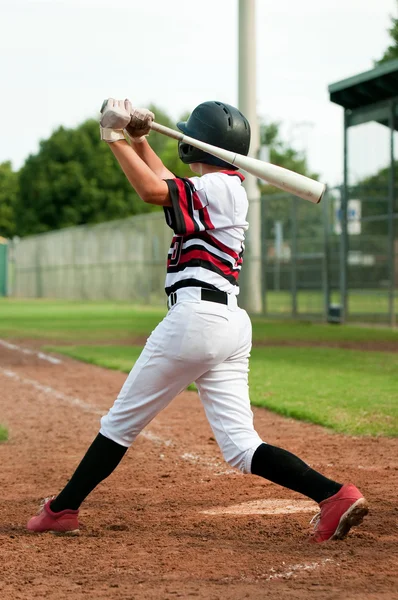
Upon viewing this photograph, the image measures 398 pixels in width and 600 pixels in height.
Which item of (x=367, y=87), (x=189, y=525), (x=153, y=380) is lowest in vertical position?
(x=189, y=525)

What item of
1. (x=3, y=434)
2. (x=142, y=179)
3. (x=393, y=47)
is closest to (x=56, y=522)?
(x=142, y=179)

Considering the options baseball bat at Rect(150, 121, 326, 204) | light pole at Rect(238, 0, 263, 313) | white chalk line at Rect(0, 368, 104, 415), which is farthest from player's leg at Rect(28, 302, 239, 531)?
light pole at Rect(238, 0, 263, 313)

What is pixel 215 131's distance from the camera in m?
4.25

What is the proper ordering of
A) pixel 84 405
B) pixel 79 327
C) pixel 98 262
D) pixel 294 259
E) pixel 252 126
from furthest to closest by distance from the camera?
pixel 98 262, pixel 252 126, pixel 294 259, pixel 79 327, pixel 84 405

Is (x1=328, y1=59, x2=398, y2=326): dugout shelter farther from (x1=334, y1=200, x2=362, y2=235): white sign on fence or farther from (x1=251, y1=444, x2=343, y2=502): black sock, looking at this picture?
(x1=251, y1=444, x2=343, y2=502): black sock

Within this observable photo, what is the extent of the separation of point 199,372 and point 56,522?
100cm

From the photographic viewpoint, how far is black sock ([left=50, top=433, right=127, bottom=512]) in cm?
424

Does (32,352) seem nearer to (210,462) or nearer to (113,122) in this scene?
(210,462)

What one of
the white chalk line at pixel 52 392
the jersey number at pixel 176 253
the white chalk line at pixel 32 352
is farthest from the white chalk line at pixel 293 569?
the white chalk line at pixel 32 352

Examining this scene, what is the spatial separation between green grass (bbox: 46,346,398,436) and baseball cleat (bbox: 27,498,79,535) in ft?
11.1

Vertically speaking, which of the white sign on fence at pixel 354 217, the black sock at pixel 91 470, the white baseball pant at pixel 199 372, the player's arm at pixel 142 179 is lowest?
the black sock at pixel 91 470

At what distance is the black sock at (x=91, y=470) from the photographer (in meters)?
4.24

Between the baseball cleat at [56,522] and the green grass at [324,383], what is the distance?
340 cm

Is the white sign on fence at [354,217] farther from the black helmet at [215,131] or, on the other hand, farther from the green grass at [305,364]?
the black helmet at [215,131]
